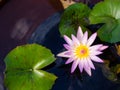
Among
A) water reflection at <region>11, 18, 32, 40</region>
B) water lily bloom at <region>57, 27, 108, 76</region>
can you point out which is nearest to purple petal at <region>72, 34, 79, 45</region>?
water lily bloom at <region>57, 27, 108, 76</region>

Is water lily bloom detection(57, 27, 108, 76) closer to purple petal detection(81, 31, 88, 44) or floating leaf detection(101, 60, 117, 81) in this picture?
purple petal detection(81, 31, 88, 44)

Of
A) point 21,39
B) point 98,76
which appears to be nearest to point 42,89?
point 98,76

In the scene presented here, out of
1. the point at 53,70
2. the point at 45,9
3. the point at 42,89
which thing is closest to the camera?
the point at 42,89

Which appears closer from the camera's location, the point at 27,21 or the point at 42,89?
the point at 42,89

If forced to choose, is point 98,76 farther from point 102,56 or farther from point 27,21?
point 27,21

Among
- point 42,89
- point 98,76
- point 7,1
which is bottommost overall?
point 98,76

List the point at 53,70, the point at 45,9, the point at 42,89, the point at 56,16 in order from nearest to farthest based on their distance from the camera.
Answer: the point at 42,89, the point at 53,70, the point at 56,16, the point at 45,9
